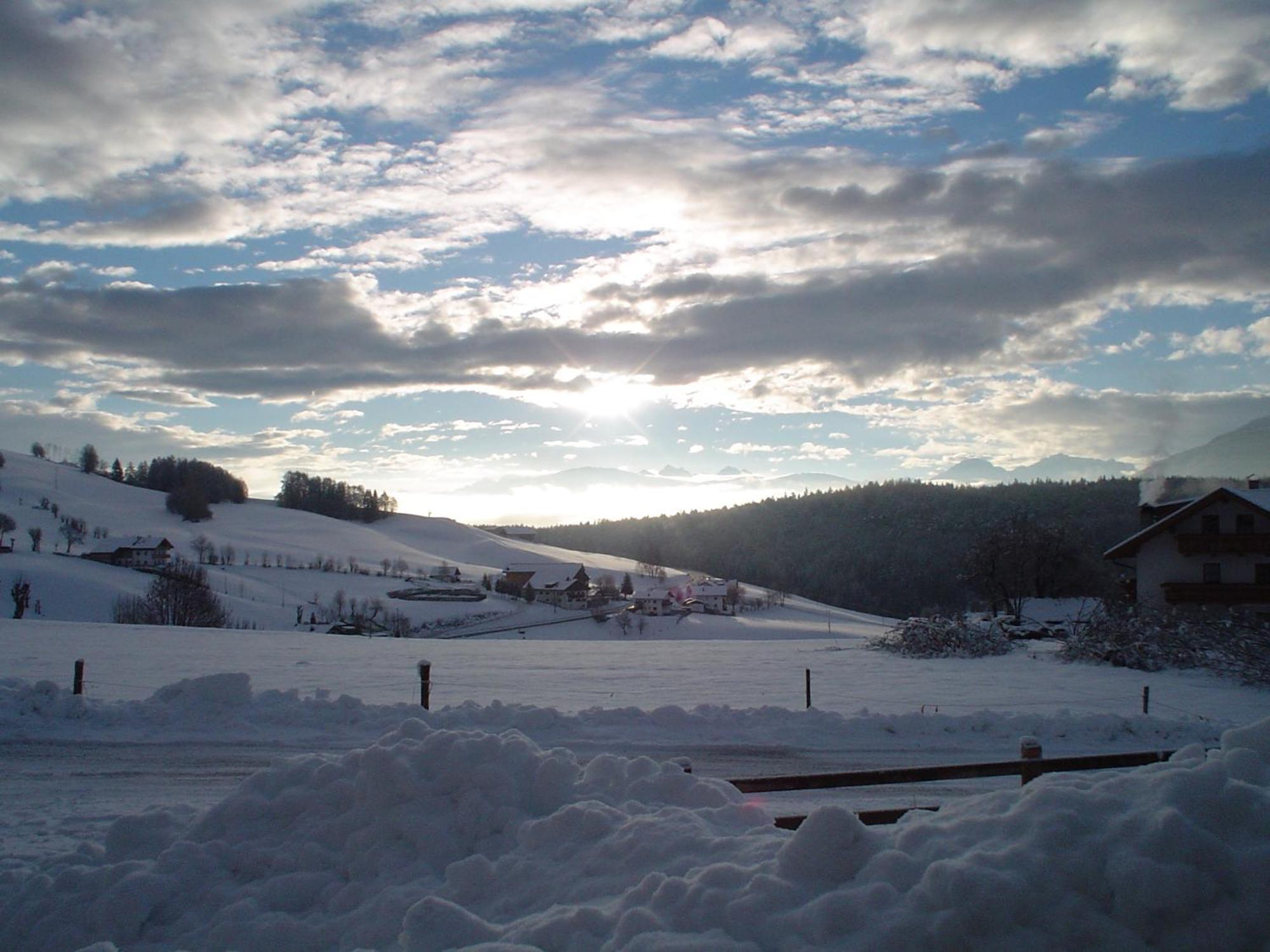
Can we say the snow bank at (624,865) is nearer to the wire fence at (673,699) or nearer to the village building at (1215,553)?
the wire fence at (673,699)

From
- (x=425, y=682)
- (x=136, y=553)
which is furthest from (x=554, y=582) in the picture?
(x=425, y=682)

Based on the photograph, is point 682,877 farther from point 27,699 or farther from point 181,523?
point 181,523

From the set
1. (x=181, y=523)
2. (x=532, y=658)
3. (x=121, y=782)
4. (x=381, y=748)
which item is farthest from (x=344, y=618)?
(x=181, y=523)

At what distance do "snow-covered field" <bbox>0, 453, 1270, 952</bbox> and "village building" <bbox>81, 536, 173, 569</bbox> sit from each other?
308ft

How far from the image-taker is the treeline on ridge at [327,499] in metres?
189

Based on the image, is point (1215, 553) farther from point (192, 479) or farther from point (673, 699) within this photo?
point (192, 479)

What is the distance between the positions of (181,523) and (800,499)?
374 feet

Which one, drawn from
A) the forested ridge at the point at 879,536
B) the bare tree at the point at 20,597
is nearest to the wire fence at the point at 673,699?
the bare tree at the point at 20,597

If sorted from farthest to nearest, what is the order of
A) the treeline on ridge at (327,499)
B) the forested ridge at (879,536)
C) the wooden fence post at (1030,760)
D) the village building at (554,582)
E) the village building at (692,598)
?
1. the treeline on ridge at (327,499)
2. the forested ridge at (879,536)
3. the village building at (554,582)
4. the village building at (692,598)
5. the wooden fence post at (1030,760)

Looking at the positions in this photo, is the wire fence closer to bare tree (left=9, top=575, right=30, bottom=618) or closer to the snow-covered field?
the snow-covered field

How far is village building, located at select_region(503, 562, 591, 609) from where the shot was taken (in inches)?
4124

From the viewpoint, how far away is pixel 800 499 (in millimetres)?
175875

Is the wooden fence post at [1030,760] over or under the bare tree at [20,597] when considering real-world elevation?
over

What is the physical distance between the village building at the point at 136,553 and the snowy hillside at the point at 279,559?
307 cm
